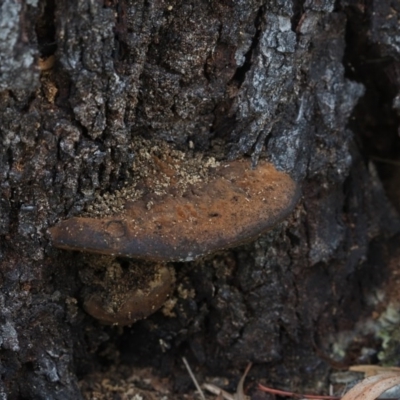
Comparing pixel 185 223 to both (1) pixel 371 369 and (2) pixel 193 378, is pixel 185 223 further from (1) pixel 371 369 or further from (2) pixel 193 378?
(1) pixel 371 369

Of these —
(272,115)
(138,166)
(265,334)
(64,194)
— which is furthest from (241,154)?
(265,334)

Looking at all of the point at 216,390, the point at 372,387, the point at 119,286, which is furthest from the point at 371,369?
the point at 119,286

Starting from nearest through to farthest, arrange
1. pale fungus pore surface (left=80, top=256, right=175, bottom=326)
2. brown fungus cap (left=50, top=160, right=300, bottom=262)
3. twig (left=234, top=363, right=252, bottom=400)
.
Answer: brown fungus cap (left=50, top=160, right=300, bottom=262)
pale fungus pore surface (left=80, top=256, right=175, bottom=326)
twig (left=234, top=363, right=252, bottom=400)

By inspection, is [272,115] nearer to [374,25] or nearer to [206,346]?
[374,25]

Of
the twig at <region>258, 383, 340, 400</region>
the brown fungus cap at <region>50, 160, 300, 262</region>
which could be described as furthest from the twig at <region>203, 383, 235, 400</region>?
the brown fungus cap at <region>50, 160, 300, 262</region>

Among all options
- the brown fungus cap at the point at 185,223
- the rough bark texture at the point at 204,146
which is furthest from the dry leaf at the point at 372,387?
the brown fungus cap at the point at 185,223

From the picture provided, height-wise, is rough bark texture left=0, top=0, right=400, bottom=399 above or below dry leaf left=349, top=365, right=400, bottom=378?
above

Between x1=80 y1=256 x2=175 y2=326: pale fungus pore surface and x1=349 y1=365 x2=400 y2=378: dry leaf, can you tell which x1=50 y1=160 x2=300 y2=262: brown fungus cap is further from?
x1=349 y1=365 x2=400 y2=378: dry leaf
